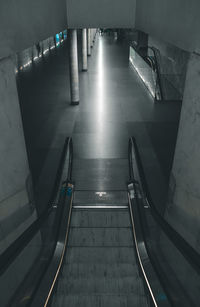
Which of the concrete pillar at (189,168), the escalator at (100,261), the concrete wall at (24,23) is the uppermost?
the concrete wall at (24,23)

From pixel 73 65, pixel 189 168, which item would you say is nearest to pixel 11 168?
pixel 189 168

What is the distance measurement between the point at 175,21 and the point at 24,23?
8.63 ft

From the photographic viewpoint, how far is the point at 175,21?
459 centimetres

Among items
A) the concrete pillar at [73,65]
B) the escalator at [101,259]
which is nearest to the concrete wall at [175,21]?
the escalator at [101,259]

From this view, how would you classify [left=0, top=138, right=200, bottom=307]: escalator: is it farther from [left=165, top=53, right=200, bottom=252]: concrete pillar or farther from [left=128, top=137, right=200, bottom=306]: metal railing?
[left=165, top=53, right=200, bottom=252]: concrete pillar

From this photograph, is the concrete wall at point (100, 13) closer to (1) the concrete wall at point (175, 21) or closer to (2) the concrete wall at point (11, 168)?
(1) the concrete wall at point (175, 21)

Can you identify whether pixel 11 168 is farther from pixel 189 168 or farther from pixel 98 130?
pixel 98 130

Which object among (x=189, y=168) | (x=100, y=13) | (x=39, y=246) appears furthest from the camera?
(x=100, y=13)

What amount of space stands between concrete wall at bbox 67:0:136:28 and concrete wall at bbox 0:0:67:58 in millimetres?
1812

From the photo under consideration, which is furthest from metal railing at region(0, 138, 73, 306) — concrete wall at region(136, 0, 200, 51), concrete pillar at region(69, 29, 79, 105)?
concrete pillar at region(69, 29, 79, 105)

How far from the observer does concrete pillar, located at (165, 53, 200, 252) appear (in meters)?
3.82

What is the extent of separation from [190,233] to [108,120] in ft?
23.1

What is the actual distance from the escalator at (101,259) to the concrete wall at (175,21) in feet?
8.86

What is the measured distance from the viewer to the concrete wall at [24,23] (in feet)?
11.4
